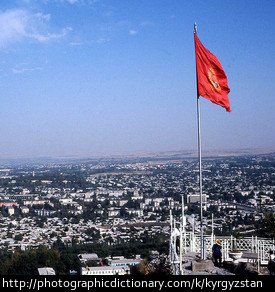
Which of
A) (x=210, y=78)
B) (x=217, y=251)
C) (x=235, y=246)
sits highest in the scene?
(x=210, y=78)

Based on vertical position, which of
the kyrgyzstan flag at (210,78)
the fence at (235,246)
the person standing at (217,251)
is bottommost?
the fence at (235,246)

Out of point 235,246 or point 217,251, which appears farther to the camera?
point 235,246

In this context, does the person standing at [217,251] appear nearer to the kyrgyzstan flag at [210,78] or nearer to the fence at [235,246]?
the fence at [235,246]

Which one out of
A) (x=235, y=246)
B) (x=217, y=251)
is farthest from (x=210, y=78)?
(x=235, y=246)

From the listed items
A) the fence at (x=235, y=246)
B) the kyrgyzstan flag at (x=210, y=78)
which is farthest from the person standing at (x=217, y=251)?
the kyrgyzstan flag at (x=210, y=78)

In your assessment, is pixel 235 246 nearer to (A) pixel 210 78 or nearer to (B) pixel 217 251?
(B) pixel 217 251

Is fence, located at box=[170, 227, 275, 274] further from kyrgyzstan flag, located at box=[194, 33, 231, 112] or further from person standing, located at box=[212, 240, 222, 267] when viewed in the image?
kyrgyzstan flag, located at box=[194, 33, 231, 112]

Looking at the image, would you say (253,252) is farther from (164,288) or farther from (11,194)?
(11,194)

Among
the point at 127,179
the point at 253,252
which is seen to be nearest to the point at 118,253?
the point at 253,252

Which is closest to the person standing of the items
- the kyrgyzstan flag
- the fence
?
the fence
